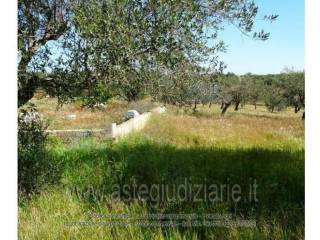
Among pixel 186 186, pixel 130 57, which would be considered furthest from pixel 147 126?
pixel 130 57

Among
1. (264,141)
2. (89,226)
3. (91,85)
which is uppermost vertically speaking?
(91,85)

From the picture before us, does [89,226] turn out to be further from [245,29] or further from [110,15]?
[245,29]

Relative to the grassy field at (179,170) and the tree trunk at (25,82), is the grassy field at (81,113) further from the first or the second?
the tree trunk at (25,82)

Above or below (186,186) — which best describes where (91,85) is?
above

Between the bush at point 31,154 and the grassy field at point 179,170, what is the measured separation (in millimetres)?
154

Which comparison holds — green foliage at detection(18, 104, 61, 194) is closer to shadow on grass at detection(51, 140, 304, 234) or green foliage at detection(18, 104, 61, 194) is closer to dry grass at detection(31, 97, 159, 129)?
dry grass at detection(31, 97, 159, 129)

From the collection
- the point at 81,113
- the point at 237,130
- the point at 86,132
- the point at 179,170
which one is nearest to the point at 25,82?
the point at 81,113

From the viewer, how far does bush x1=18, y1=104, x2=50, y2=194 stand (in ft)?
27.8

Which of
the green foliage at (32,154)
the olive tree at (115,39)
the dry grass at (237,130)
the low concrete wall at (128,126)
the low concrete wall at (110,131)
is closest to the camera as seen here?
the olive tree at (115,39)

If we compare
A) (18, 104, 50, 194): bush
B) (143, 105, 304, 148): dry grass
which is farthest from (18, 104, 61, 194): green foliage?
(143, 105, 304, 148): dry grass

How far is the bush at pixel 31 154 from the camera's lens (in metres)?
8.46

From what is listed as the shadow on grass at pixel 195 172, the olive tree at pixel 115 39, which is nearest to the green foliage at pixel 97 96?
the olive tree at pixel 115 39

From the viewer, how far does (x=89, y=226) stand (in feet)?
25.3
